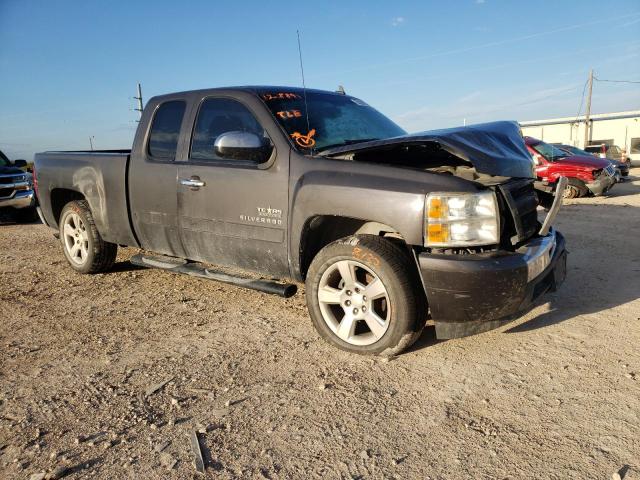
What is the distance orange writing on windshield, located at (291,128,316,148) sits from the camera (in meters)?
3.45

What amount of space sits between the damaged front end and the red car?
909cm

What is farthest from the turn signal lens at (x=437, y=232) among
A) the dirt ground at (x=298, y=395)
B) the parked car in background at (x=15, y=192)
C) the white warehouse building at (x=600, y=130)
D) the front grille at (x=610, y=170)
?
the white warehouse building at (x=600, y=130)

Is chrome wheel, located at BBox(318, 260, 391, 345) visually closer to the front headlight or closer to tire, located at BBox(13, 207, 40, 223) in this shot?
the front headlight

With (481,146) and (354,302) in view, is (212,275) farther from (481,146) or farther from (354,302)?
(481,146)

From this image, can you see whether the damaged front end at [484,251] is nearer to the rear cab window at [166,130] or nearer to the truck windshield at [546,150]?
the rear cab window at [166,130]

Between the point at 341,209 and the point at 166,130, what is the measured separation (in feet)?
6.84

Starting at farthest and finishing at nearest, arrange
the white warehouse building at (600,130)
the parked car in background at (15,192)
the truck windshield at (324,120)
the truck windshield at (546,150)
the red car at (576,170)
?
the white warehouse building at (600,130)
the truck windshield at (546,150)
the red car at (576,170)
the parked car in background at (15,192)
the truck windshield at (324,120)

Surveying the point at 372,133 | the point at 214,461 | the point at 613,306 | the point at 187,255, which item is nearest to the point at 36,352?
the point at 187,255

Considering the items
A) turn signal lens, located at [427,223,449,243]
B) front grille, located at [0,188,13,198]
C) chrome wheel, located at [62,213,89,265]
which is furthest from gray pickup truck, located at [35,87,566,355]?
front grille, located at [0,188,13,198]

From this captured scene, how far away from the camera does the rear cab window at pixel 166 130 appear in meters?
4.16

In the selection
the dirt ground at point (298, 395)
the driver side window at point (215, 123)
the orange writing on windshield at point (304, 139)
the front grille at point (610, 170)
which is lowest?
the dirt ground at point (298, 395)

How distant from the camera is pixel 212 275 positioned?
12.7ft

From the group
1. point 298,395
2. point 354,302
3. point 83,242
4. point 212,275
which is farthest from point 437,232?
point 83,242

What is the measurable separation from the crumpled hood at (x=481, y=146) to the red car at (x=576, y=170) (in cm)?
862
